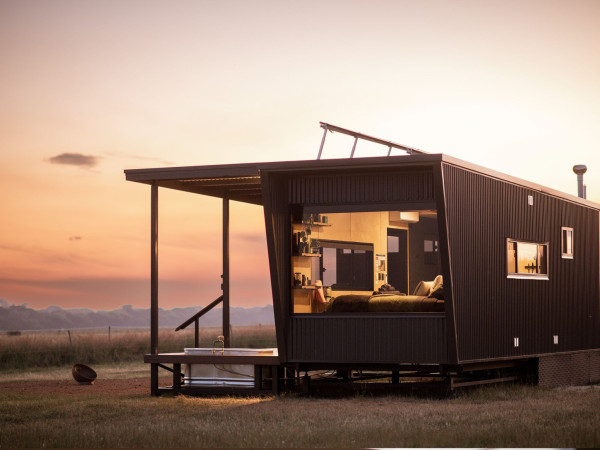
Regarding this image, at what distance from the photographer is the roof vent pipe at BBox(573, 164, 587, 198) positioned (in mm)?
24516

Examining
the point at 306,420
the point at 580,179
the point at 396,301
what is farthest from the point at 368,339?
the point at 580,179

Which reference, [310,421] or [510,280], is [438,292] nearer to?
[510,280]

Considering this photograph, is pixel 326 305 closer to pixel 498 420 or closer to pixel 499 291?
pixel 499 291

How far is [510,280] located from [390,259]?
2.34 m

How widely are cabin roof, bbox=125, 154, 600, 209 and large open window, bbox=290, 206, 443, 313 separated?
0.87 metres

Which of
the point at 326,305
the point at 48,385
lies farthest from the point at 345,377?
the point at 48,385

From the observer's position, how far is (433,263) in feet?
53.0

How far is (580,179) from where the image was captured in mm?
24578

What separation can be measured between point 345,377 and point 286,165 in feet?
16.4

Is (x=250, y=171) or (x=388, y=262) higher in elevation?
(x=250, y=171)

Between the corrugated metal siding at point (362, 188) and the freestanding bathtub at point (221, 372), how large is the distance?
2.85 m

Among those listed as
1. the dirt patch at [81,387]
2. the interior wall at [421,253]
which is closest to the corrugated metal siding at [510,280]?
the interior wall at [421,253]

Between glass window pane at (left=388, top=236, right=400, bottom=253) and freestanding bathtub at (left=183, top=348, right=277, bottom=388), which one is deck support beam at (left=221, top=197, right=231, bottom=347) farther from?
glass window pane at (left=388, top=236, right=400, bottom=253)

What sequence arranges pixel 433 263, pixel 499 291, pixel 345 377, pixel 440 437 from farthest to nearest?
pixel 345 377 → pixel 499 291 → pixel 433 263 → pixel 440 437
